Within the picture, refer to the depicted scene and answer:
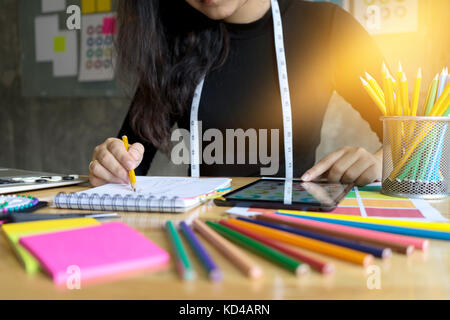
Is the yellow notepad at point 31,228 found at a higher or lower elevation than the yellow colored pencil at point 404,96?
lower

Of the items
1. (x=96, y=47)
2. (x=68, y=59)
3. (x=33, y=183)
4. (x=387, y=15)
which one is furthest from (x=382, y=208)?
(x=68, y=59)

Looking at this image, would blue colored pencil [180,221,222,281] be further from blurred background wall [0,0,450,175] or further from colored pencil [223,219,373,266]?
blurred background wall [0,0,450,175]

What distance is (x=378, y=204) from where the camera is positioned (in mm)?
517

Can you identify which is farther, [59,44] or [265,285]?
[59,44]

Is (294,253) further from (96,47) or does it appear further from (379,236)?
(96,47)

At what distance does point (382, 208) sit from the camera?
1.61 feet

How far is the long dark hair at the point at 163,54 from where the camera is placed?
107 cm

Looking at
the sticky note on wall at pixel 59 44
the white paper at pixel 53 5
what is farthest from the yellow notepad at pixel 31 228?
the white paper at pixel 53 5

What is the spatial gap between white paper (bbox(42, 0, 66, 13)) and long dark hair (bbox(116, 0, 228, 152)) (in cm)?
113

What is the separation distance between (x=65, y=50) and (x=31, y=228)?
6.34 ft

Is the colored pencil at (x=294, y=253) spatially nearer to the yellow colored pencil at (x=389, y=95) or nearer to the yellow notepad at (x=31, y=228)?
the yellow notepad at (x=31, y=228)

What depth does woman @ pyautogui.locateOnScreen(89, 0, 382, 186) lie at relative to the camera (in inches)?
42.8

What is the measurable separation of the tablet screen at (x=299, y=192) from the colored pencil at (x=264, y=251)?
0.16 meters
